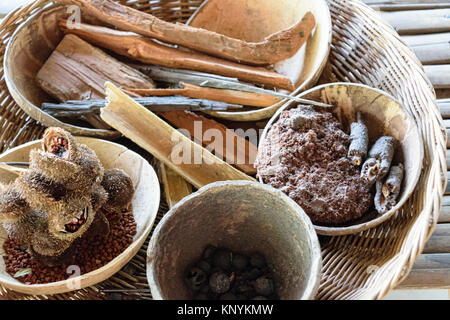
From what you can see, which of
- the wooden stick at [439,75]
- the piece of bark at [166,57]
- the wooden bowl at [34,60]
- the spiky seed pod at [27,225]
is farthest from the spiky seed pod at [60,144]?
the wooden stick at [439,75]

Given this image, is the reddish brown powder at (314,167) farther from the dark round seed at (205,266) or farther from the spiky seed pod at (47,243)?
the spiky seed pod at (47,243)

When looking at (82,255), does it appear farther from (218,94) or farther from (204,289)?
(218,94)

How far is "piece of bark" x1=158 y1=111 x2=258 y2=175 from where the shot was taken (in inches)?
42.4

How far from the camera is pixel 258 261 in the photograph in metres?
0.89

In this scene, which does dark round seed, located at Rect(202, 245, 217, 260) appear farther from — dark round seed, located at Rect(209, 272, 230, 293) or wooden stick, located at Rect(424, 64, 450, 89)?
wooden stick, located at Rect(424, 64, 450, 89)

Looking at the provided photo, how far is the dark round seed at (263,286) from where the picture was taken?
2.77 feet

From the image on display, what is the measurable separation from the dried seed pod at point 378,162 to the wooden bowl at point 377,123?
0.04m

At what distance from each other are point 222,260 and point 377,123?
18.4 inches

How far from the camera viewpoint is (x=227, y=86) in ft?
3.60

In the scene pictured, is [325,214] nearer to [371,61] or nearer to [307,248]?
[307,248]

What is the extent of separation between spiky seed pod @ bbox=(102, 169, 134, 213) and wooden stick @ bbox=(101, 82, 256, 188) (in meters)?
0.12

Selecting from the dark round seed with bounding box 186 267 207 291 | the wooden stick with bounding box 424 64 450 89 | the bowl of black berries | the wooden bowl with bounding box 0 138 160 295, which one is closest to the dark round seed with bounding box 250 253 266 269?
the bowl of black berries

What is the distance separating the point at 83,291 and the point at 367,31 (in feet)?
2.85

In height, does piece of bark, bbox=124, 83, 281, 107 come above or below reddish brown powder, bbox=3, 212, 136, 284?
above
